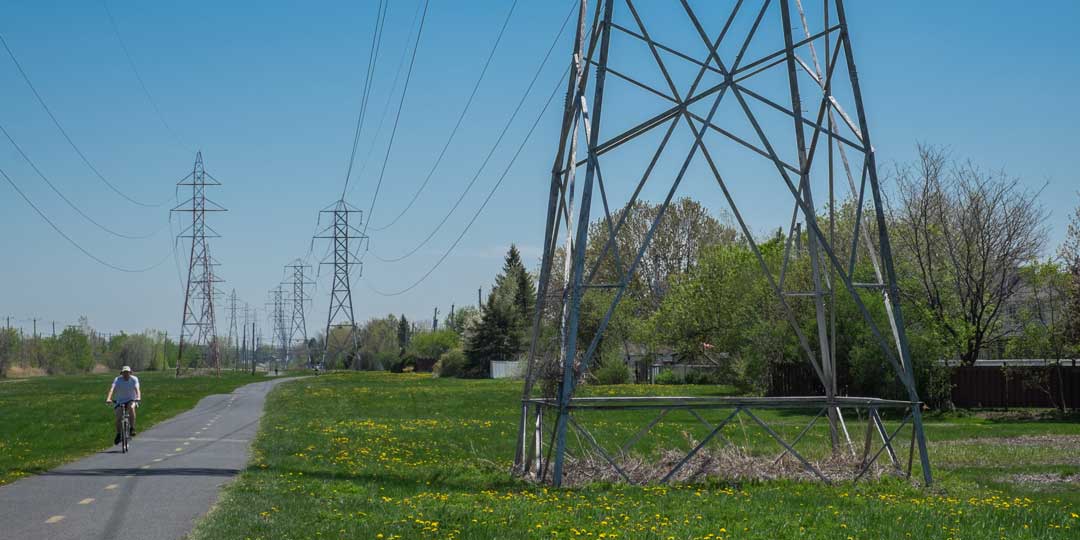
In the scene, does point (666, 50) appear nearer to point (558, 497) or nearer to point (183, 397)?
point (558, 497)

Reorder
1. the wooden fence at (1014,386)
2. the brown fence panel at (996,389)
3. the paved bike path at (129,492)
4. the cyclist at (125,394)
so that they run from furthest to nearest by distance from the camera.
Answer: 1. the brown fence panel at (996,389)
2. the wooden fence at (1014,386)
3. the cyclist at (125,394)
4. the paved bike path at (129,492)

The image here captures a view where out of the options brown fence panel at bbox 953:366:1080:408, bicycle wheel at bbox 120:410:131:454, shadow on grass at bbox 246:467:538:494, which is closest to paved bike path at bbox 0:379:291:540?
bicycle wheel at bbox 120:410:131:454

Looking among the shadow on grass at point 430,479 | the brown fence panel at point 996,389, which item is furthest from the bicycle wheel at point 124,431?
the brown fence panel at point 996,389

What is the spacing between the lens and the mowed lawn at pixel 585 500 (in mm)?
10734

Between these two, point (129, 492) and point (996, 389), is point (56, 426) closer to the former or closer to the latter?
point (129, 492)

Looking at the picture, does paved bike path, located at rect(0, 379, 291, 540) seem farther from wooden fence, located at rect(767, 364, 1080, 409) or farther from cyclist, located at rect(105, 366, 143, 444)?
wooden fence, located at rect(767, 364, 1080, 409)

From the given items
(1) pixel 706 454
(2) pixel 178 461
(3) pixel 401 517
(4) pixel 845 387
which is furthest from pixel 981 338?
(3) pixel 401 517

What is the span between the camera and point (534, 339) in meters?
16.1

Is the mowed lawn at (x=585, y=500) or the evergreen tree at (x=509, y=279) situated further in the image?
the evergreen tree at (x=509, y=279)

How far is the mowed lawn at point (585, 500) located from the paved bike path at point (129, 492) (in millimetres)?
443

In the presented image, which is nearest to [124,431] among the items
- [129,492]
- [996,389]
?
[129,492]

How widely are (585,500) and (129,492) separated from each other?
593cm

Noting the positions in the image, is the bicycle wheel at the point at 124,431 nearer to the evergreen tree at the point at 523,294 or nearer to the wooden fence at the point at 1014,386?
the wooden fence at the point at 1014,386

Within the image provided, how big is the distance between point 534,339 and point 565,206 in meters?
2.20
